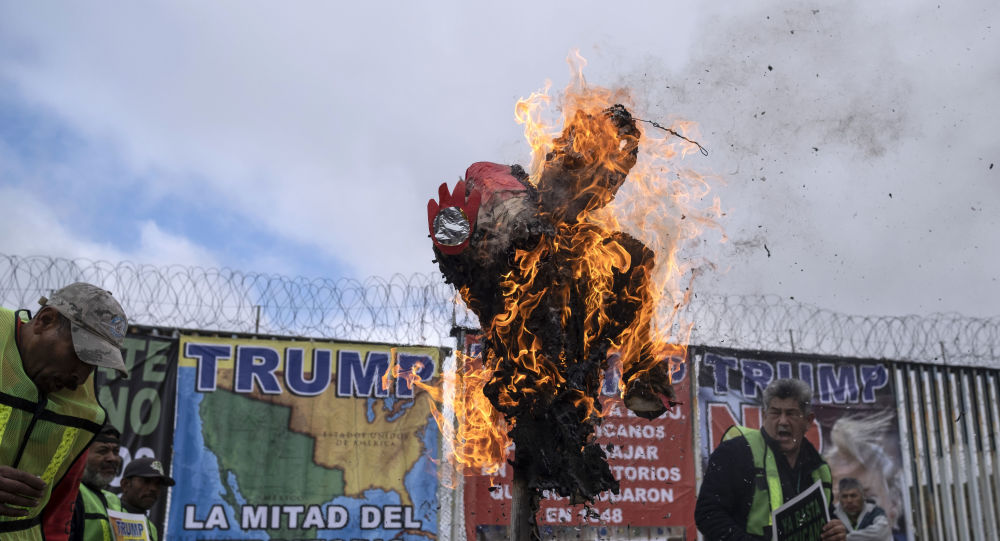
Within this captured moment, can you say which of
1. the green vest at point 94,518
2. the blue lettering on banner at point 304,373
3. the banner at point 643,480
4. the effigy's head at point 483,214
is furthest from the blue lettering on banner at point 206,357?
the effigy's head at point 483,214

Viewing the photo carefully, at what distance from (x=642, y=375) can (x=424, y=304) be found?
6.98 metres

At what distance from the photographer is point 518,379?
5.39 meters

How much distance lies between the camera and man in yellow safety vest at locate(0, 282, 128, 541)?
363 centimetres

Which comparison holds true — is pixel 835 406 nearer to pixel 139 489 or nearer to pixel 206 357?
pixel 206 357

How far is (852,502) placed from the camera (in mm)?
14406

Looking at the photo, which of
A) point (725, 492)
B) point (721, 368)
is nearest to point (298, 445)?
point (725, 492)

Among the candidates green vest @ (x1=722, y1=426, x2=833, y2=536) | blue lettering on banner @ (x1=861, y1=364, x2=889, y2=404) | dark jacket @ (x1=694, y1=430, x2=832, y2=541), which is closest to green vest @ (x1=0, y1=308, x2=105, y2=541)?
green vest @ (x1=722, y1=426, x2=833, y2=536)

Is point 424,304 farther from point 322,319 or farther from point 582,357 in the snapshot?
point 582,357

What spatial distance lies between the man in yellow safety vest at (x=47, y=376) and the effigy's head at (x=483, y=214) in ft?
7.46

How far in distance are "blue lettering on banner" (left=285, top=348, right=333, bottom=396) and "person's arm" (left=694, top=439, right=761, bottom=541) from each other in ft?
19.6

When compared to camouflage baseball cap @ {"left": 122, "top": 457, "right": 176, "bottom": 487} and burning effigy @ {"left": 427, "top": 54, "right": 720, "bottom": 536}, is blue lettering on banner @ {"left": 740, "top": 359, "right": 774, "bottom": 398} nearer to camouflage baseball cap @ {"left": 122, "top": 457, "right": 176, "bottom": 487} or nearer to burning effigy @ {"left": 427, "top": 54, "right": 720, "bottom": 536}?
burning effigy @ {"left": 427, "top": 54, "right": 720, "bottom": 536}

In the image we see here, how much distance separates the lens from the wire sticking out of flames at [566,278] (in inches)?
211

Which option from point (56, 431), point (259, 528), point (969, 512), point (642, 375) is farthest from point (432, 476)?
point (969, 512)

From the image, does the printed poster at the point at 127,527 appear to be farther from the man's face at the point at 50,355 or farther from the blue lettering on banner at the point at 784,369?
the blue lettering on banner at the point at 784,369
